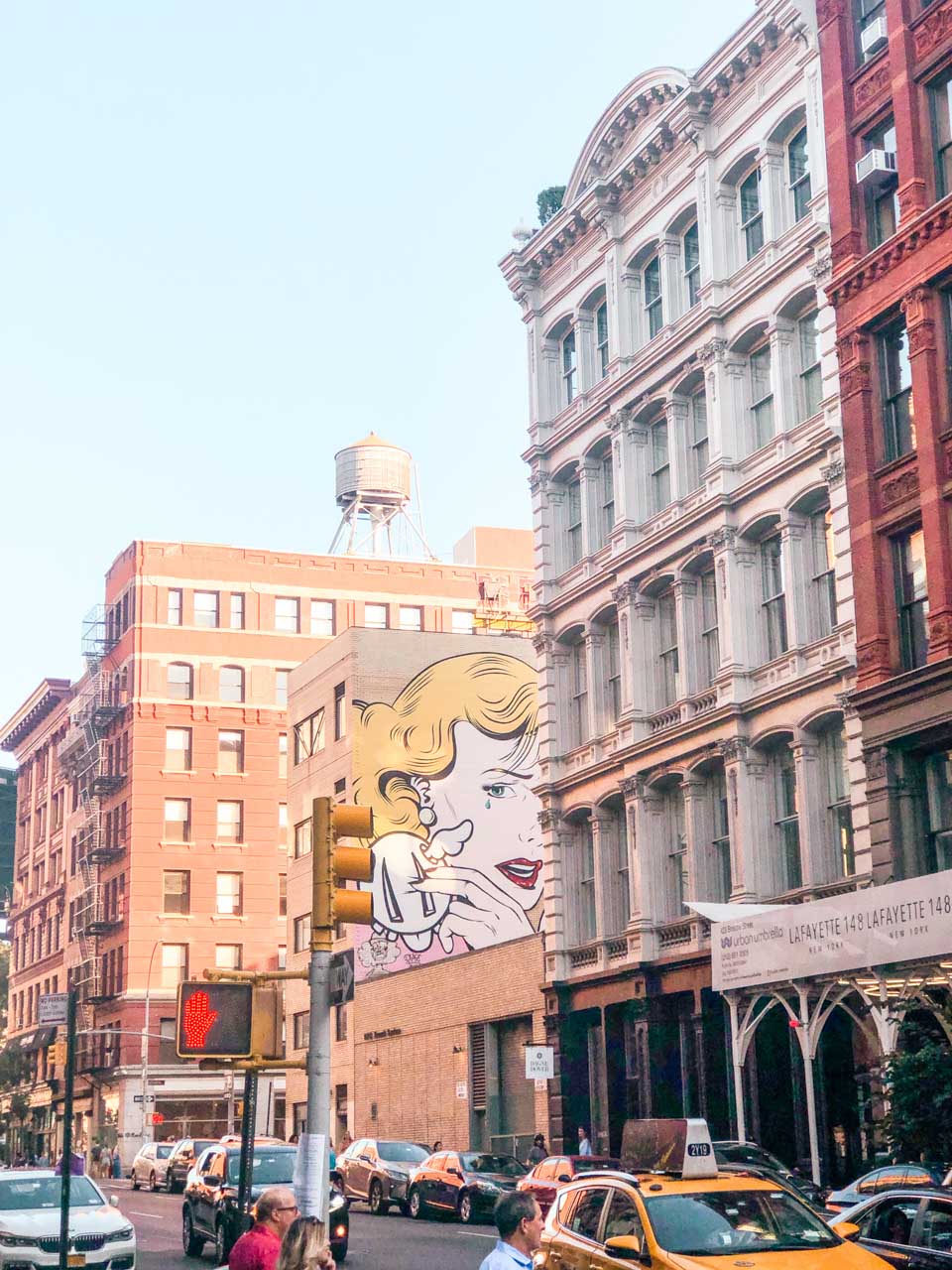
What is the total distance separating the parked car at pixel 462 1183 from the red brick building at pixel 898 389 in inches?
415

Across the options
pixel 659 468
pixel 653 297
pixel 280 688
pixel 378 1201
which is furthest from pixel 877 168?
pixel 280 688

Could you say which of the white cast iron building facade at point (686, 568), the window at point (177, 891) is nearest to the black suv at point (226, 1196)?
the white cast iron building facade at point (686, 568)

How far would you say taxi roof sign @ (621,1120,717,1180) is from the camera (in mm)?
15789

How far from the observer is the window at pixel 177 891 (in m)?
90.0

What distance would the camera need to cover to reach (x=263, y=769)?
304 ft

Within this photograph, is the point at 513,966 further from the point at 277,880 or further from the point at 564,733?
the point at 277,880

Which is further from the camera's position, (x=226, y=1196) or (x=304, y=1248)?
(x=226, y=1196)

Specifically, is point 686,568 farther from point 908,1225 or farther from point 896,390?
point 908,1225

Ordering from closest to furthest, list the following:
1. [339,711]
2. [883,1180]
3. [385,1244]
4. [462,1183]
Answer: [883,1180] < [385,1244] < [462,1183] < [339,711]

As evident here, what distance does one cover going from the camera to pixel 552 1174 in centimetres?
3073

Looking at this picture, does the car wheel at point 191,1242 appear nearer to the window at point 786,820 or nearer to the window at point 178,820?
the window at point 786,820

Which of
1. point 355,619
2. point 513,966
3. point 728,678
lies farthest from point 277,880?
point 728,678

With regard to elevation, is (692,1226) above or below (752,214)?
below

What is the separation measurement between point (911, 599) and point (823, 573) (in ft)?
15.7
